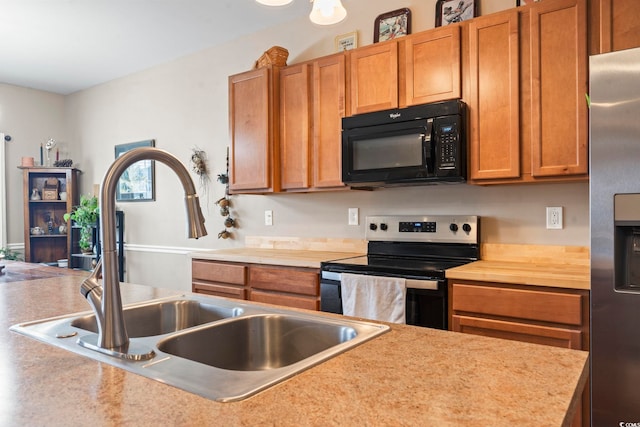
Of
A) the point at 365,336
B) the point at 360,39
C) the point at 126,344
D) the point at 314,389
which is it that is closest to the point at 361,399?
the point at 314,389

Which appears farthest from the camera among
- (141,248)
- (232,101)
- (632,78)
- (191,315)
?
(141,248)

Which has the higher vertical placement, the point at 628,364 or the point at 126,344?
the point at 126,344

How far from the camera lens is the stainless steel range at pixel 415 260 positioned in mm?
2162

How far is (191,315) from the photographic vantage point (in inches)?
57.7

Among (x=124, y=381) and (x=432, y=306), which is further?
(x=432, y=306)

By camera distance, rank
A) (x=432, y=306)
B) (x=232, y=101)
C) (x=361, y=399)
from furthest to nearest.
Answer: (x=232, y=101) < (x=432, y=306) < (x=361, y=399)

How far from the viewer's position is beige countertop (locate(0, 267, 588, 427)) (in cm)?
62

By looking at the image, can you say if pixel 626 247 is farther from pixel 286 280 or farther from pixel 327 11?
pixel 286 280

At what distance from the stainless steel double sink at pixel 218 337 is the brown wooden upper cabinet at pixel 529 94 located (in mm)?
1518

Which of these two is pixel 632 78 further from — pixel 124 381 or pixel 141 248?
pixel 141 248

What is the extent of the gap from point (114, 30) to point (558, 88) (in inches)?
132

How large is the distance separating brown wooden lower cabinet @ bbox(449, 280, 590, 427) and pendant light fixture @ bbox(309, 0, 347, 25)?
4.27 feet

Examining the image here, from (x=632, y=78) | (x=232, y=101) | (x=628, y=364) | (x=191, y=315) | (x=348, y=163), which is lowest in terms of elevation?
(x=628, y=364)

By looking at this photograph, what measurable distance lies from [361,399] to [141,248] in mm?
4480
